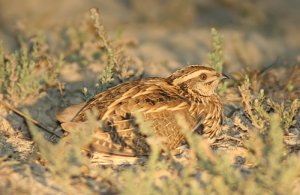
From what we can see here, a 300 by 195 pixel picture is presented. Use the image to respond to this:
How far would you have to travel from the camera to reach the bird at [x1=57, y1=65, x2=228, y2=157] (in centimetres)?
577

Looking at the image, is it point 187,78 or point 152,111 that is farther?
point 187,78

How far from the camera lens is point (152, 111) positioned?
5.92 meters

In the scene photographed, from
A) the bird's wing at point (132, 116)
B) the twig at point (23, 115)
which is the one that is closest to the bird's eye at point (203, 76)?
the bird's wing at point (132, 116)

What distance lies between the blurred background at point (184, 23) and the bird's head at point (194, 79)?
3.72 metres

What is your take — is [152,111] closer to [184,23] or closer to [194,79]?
[194,79]

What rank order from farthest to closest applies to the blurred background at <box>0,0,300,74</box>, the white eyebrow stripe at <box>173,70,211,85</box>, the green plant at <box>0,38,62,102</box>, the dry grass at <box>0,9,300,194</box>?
the blurred background at <box>0,0,300,74</box>, the green plant at <box>0,38,62,102</box>, the white eyebrow stripe at <box>173,70,211,85</box>, the dry grass at <box>0,9,300,194</box>

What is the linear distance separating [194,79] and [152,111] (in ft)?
2.20

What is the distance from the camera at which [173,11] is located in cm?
1317

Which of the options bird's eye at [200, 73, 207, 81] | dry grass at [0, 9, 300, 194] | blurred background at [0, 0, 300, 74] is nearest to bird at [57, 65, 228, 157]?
bird's eye at [200, 73, 207, 81]

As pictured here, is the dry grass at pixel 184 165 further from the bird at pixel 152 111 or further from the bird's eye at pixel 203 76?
the bird's eye at pixel 203 76

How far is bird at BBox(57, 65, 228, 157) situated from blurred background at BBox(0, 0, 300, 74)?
3812 millimetres

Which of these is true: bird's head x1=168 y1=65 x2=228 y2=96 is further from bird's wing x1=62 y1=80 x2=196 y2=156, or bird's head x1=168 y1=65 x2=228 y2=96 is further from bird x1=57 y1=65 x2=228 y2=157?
bird's wing x1=62 y1=80 x2=196 y2=156

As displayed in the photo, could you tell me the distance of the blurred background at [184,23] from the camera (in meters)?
11.1

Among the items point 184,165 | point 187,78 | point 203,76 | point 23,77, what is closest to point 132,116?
point 184,165
